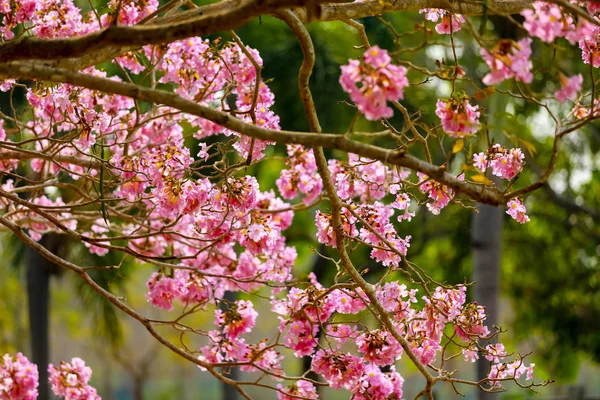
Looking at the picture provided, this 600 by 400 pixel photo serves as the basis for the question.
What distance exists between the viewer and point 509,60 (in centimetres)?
250

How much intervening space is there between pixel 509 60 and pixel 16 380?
128 inches

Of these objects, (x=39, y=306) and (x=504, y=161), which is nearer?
(x=504, y=161)

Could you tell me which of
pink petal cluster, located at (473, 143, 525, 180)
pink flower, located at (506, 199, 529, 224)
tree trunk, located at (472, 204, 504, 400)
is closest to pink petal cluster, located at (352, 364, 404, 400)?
pink flower, located at (506, 199, 529, 224)

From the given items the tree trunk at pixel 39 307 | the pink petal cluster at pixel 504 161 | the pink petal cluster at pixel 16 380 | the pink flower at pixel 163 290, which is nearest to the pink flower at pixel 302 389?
the pink flower at pixel 163 290

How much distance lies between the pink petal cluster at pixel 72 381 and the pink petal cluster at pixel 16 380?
114mm

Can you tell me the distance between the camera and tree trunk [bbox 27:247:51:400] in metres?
10.1

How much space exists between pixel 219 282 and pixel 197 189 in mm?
1480

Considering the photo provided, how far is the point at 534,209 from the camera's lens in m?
12.4

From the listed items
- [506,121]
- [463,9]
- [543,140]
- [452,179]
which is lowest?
[452,179]

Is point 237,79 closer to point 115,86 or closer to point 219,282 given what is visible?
point 219,282

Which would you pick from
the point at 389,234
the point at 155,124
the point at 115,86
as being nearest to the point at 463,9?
the point at 389,234

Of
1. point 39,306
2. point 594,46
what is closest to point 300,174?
point 594,46

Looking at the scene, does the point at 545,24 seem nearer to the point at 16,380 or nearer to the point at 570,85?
the point at 570,85

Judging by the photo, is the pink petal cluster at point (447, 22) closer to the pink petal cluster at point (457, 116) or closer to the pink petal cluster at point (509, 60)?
the pink petal cluster at point (457, 116)
